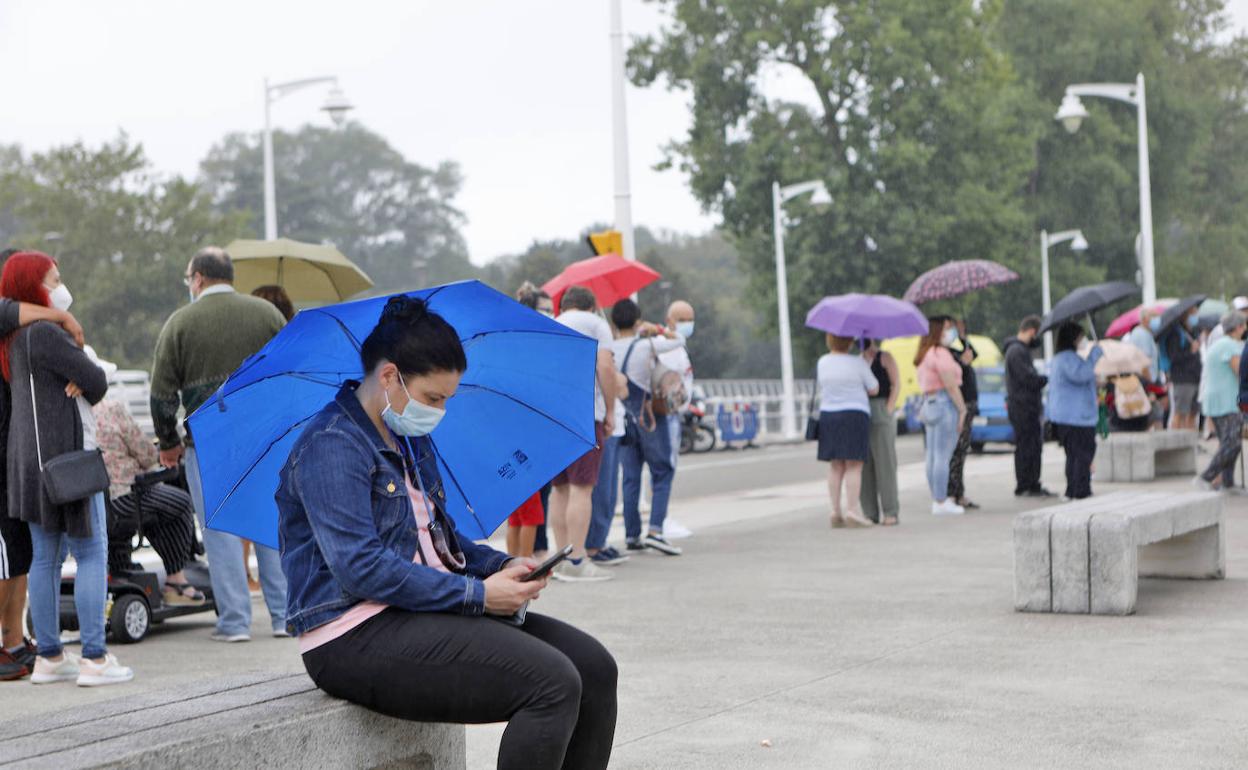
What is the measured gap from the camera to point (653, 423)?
11867 mm

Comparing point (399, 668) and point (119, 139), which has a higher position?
point (119, 139)

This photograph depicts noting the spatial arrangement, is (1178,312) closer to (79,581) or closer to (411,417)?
(79,581)

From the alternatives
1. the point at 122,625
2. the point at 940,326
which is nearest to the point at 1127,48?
the point at 940,326

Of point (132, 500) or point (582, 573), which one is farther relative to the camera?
point (582, 573)

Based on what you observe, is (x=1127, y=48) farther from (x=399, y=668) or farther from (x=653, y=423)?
(x=399, y=668)

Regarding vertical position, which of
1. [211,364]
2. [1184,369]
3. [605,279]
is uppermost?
[605,279]

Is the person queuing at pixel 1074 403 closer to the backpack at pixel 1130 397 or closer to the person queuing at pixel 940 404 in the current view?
the person queuing at pixel 940 404

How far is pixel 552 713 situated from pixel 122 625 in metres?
5.03

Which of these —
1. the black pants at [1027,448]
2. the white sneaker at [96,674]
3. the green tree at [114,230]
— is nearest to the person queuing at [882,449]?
the black pants at [1027,448]

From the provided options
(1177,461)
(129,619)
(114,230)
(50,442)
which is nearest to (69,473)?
(50,442)

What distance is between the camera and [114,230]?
5512 cm

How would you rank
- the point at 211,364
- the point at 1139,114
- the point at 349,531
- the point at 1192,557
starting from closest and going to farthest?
the point at 349,531
the point at 211,364
the point at 1192,557
the point at 1139,114

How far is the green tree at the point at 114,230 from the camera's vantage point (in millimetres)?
54062

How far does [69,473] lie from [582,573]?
437cm
